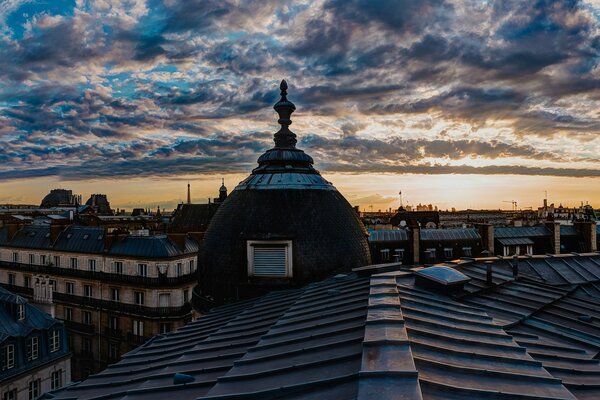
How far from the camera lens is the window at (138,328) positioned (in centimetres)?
4109

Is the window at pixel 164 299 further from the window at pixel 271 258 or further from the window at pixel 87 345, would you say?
the window at pixel 271 258

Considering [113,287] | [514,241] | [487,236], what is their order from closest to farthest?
[113,287] < [487,236] < [514,241]

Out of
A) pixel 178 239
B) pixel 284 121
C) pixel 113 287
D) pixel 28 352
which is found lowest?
pixel 28 352

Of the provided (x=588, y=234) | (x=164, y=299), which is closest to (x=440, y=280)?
(x=164, y=299)

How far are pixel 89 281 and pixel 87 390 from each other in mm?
35645

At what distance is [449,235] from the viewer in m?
49.1

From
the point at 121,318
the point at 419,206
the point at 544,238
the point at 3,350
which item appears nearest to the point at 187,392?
the point at 3,350

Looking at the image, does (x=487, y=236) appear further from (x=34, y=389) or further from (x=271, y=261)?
(x=34, y=389)

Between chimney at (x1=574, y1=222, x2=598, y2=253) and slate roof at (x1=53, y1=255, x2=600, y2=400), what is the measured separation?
3702 cm

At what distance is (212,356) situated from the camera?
40.6 ft

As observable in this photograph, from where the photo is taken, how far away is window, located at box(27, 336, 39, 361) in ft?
89.1

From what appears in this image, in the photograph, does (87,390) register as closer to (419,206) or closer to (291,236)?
(291,236)

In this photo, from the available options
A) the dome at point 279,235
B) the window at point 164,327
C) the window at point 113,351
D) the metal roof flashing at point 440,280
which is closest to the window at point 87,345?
the window at point 113,351

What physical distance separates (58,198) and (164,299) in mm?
144843
